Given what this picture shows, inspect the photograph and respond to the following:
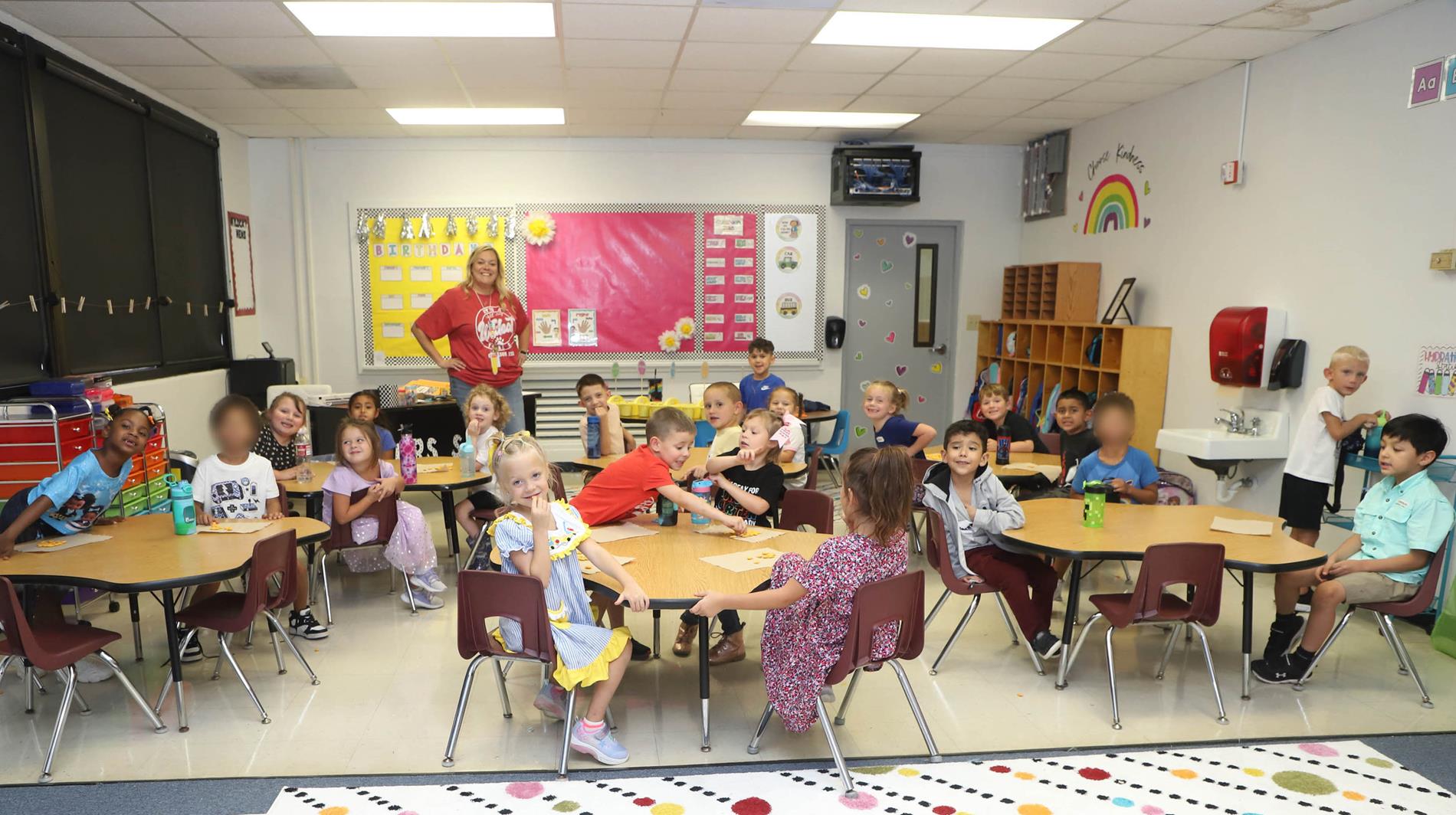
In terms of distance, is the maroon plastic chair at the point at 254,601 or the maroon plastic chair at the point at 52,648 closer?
the maroon plastic chair at the point at 52,648

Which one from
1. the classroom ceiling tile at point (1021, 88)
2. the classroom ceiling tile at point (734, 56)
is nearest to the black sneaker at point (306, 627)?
the classroom ceiling tile at point (734, 56)

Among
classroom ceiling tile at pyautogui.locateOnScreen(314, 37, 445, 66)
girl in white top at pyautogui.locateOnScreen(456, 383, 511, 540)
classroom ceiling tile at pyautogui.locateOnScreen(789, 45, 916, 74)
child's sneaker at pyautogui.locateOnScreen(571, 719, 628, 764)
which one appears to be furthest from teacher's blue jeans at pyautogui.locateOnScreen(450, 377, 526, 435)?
child's sneaker at pyautogui.locateOnScreen(571, 719, 628, 764)

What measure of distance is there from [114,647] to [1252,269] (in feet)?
21.9

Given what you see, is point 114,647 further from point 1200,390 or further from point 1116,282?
point 1116,282

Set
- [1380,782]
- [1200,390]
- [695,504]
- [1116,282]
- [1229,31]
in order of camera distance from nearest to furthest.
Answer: [1380,782] → [695,504] → [1229,31] → [1200,390] → [1116,282]

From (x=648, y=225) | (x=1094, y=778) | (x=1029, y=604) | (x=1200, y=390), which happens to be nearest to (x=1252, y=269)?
(x=1200, y=390)

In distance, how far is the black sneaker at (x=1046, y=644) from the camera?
3.94 m

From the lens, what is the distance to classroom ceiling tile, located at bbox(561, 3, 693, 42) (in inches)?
185

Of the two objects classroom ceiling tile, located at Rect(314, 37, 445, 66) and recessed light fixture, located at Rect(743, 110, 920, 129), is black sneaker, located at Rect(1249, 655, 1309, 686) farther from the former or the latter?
classroom ceiling tile, located at Rect(314, 37, 445, 66)

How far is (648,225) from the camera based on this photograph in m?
8.52

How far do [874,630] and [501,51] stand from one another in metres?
4.23

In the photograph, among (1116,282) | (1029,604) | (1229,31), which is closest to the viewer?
(1029,604)

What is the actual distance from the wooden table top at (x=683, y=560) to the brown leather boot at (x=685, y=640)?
628 mm

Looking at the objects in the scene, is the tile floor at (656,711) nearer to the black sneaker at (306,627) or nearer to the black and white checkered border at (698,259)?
the black sneaker at (306,627)
